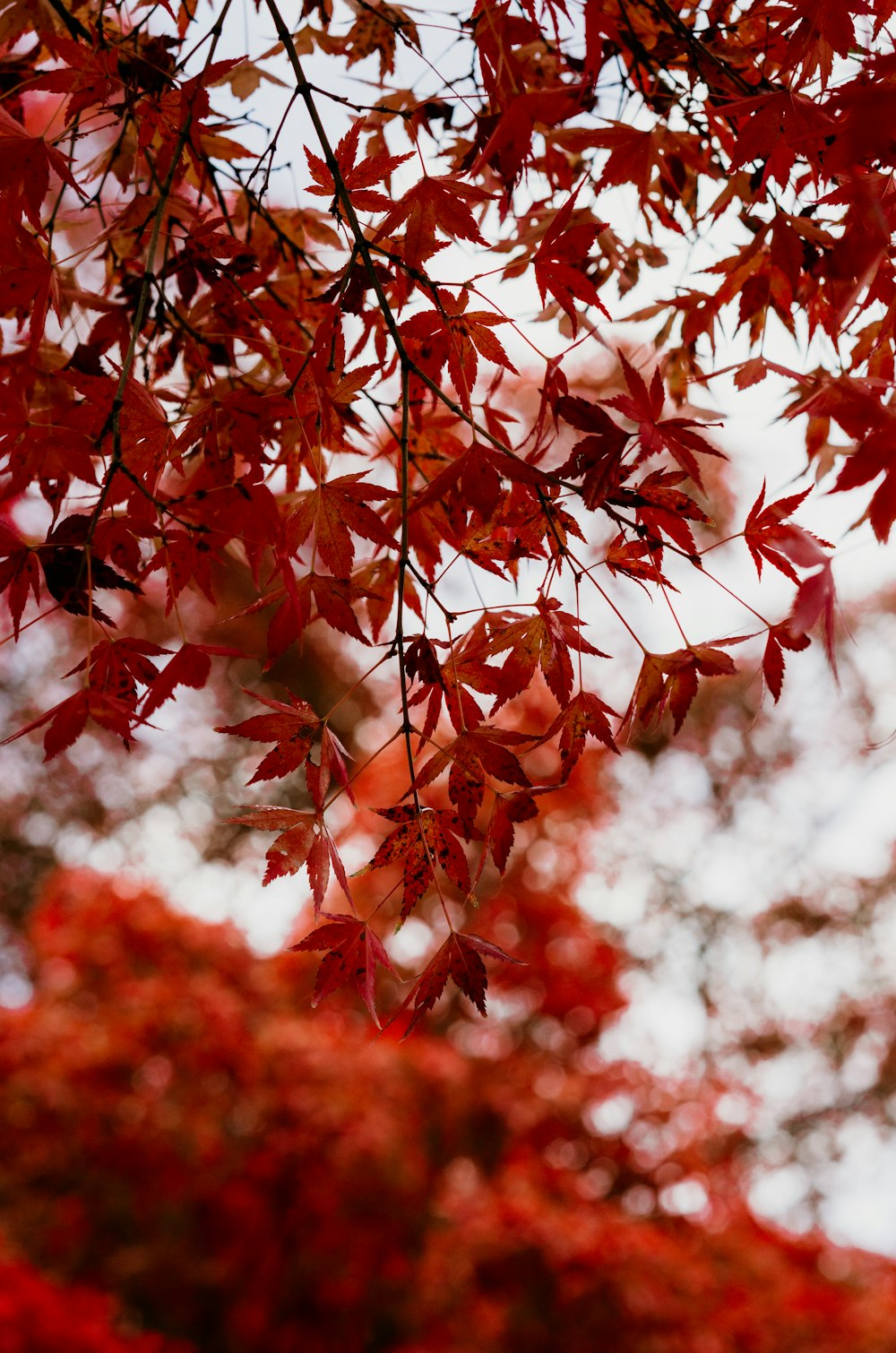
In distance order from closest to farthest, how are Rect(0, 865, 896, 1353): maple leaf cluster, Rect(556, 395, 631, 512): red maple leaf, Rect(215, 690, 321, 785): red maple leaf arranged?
Rect(556, 395, 631, 512): red maple leaf
Rect(215, 690, 321, 785): red maple leaf
Rect(0, 865, 896, 1353): maple leaf cluster

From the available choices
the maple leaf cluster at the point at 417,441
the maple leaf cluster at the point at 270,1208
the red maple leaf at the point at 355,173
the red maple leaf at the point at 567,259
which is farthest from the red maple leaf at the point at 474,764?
the maple leaf cluster at the point at 270,1208

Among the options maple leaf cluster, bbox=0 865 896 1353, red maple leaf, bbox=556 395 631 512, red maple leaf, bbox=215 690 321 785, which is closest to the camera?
red maple leaf, bbox=556 395 631 512

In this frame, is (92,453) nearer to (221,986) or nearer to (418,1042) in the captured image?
(221,986)

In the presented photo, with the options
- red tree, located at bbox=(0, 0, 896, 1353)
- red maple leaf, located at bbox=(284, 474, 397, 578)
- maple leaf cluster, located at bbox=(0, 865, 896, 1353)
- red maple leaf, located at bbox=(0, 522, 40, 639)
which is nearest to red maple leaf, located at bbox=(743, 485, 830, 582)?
red tree, located at bbox=(0, 0, 896, 1353)

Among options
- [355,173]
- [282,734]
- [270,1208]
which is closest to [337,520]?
[282,734]

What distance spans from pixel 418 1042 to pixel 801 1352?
6.34 feet

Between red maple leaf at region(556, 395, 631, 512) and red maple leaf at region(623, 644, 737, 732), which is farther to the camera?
red maple leaf at region(623, 644, 737, 732)

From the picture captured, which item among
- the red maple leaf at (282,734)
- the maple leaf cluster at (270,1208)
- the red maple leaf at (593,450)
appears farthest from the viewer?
the maple leaf cluster at (270,1208)

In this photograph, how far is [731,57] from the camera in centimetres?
102

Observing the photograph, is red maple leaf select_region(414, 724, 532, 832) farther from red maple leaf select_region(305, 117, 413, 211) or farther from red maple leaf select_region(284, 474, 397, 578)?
red maple leaf select_region(305, 117, 413, 211)

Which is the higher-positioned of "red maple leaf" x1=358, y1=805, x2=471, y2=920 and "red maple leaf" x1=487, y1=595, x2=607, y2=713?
"red maple leaf" x1=487, y1=595, x2=607, y2=713

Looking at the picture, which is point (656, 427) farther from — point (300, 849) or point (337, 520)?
point (300, 849)

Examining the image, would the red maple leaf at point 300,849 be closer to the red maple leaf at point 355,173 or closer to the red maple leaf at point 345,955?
the red maple leaf at point 345,955

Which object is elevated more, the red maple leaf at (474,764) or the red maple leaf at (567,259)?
the red maple leaf at (567,259)
